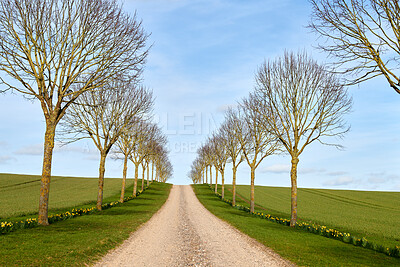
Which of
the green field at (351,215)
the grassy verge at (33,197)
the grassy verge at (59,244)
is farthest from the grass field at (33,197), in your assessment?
the green field at (351,215)

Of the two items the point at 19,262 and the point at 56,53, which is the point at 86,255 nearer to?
the point at 19,262

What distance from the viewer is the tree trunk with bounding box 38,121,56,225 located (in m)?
16.4

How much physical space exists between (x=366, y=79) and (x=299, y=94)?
8.83 m

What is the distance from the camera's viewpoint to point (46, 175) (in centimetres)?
1645

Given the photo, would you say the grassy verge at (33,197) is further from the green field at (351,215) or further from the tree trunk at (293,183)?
the green field at (351,215)

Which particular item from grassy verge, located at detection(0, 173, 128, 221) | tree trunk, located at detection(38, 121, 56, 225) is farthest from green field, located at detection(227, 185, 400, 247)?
grassy verge, located at detection(0, 173, 128, 221)

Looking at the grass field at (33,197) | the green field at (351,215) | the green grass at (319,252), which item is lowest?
the green field at (351,215)

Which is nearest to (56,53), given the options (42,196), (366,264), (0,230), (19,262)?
(42,196)

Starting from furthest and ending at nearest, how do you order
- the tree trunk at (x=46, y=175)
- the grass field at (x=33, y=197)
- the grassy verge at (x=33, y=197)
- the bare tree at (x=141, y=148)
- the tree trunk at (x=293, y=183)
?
1. the bare tree at (x=141, y=148)
2. the grass field at (x=33, y=197)
3. the grassy verge at (x=33, y=197)
4. the tree trunk at (x=293, y=183)
5. the tree trunk at (x=46, y=175)

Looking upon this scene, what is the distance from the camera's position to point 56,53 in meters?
17.3

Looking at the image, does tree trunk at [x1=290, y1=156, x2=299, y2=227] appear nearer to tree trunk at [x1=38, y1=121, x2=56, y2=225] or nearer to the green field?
the green field

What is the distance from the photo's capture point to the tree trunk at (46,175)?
644 inches

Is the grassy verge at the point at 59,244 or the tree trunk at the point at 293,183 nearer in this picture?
the grassy verge at the point at 59,244

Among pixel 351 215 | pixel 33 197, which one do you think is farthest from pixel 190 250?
pixel 33 197
